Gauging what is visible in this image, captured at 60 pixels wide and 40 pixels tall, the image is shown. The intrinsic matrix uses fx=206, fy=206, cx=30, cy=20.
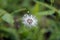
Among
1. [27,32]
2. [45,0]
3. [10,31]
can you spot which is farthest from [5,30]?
[45,0]

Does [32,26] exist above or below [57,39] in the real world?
above

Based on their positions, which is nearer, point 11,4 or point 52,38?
point 52,38

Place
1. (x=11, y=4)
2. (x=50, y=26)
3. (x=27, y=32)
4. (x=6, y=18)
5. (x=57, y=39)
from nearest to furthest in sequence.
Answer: (x=6, y=18) < (x=27, y=32) < (x=57, y=39) < (x=50, y=26) < (x=11, y=4)

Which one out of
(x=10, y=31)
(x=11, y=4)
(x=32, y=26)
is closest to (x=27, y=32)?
(x=32, y=26)

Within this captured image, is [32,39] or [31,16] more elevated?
[31,16]

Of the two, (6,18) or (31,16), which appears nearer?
(6,18)

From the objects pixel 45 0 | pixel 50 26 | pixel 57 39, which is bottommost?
pixel 57 39

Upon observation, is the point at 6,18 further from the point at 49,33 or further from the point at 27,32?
the point at 49,33

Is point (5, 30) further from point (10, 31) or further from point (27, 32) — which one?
point (27, 32)

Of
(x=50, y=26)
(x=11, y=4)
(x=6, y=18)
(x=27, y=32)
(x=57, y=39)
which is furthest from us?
(x=11, y=4)

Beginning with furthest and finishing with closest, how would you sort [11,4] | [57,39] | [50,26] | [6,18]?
[11,4] < [50,26] < [57,39] < [6,18]
